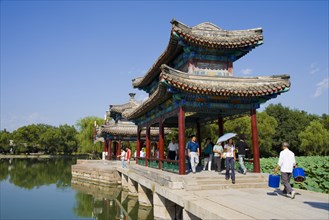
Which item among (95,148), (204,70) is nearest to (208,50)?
(204,70)

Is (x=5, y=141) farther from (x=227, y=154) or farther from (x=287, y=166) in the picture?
(x=287, y=166)

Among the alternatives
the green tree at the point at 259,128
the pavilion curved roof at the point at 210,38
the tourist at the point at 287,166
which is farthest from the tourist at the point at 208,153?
the green tree at the point at 259,128

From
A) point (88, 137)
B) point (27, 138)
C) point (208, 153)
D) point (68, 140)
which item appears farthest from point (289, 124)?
point (27, 138)

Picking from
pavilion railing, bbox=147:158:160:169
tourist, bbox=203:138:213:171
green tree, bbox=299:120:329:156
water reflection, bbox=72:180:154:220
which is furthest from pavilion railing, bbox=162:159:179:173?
green tree, bbox=299:120:329:156

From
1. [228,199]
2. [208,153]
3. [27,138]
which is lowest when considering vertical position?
[228,199]

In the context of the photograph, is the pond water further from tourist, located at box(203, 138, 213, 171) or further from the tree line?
the tree line

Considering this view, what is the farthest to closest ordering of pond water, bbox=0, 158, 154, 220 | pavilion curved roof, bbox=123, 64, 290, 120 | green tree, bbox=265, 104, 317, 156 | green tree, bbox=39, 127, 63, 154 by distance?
green tree, bbox=39, 127, 63, 154
green tree, bbox=265, 104, 317, 156
pond water, bbox=0, 158, 154, 220
pavilion curved roof, bbox=123, 64, 290, 120

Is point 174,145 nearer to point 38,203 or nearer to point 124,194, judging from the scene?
point 124,194

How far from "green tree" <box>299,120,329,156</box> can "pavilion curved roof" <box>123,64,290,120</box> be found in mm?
33434

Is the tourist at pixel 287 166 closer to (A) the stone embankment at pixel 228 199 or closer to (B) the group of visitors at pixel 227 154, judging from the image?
(A) the stone embankment at pixel 228 199

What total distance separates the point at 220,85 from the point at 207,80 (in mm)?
638

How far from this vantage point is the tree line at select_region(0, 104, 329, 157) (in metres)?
30.1

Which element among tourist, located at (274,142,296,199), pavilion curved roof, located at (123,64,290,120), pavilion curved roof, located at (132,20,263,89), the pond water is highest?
pavilion curved roof, located at (132,20,263,89)

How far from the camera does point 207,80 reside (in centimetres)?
1214
